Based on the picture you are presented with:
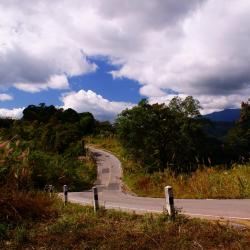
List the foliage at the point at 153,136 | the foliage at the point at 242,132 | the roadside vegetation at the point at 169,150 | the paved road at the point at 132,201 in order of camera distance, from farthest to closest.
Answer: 1. the foliage at the point at 242,132
2. the foliage at the point at 153,136
3. the roadside vegetation at the point at 169,150
4. the paved road at the point at 132,201

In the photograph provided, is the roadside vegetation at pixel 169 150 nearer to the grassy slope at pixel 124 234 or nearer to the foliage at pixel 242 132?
the foliage at pixel 242 132

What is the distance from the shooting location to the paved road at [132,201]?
1355 centimetres

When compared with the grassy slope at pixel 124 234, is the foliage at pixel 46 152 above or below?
above

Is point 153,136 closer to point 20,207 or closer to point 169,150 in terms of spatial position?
point 169,150

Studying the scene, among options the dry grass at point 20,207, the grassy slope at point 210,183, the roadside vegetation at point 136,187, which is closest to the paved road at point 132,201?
the roadside vegetation at point 136,187

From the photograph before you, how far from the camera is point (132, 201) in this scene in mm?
20938

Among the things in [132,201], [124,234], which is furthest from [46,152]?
[124,234]

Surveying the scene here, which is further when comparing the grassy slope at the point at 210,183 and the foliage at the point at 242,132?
the foliage at the point at 242,132

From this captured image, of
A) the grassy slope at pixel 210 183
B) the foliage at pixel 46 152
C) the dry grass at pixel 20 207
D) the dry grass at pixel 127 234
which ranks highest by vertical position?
the foliage at pixel 46 152

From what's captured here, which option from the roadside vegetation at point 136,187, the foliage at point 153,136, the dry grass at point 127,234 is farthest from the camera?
the foliage at point 153,136

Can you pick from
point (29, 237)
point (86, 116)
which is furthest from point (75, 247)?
point (86, 116)

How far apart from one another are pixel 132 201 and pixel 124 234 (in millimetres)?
11060

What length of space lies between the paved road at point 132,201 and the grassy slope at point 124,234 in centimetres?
204

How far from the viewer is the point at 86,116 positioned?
3856 inches
